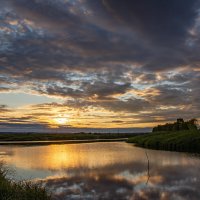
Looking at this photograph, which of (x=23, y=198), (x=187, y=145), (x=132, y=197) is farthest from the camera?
(x=187, y=145)

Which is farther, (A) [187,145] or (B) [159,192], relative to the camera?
(A) [187,145]

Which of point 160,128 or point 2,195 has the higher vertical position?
point 160,128

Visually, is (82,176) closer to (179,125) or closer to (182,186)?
(182,186)

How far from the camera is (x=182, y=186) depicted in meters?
23.9

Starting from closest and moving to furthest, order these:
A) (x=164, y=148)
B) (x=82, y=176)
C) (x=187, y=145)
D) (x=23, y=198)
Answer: (x=23, y=198), (x=82, y=176), (x=187, y=145), (x=164, y=148)

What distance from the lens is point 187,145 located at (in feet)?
179

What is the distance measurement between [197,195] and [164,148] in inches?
1663

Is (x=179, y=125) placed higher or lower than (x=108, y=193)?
higher

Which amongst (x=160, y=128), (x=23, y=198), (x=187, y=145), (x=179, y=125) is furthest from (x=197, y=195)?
(x=160, y=128)

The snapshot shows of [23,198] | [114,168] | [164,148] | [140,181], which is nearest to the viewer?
[23,198]

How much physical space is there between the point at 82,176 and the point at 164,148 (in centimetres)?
3649

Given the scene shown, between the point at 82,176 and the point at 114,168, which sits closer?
the point at 82,176

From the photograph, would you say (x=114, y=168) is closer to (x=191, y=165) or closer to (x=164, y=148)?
(x=191, y=165)

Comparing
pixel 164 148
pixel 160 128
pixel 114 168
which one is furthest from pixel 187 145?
pixel 160 128
